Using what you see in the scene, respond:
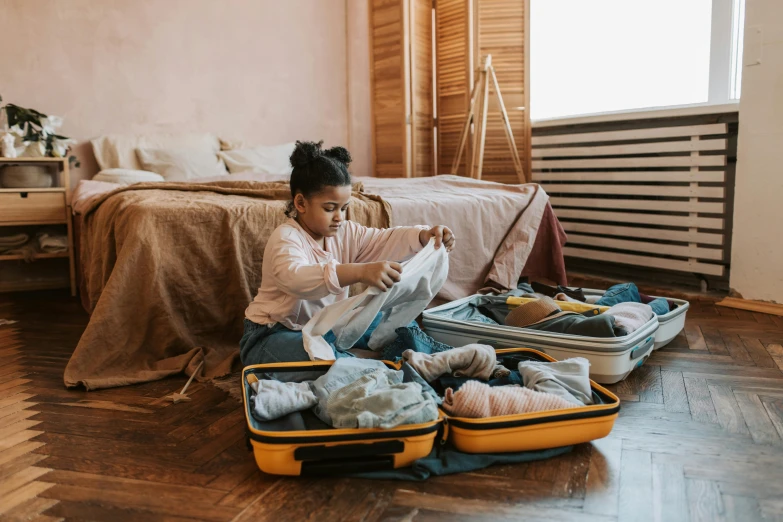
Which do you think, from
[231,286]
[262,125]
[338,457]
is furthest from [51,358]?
[262,125]

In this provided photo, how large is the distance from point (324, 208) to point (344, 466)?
0.72 m

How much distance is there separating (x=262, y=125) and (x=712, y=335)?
3.22 m

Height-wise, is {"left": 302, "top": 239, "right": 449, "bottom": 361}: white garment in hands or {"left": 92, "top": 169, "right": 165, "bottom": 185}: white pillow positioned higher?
{"left": 92, "top": 169, "right": 165, "bottom": 185}: white pillow

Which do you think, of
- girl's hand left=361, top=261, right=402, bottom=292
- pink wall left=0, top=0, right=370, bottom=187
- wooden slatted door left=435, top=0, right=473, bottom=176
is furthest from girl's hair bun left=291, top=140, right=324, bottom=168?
wooden slatted door left=435, top=0, right=473, bottom=176

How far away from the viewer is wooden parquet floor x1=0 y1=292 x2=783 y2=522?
1208 mm

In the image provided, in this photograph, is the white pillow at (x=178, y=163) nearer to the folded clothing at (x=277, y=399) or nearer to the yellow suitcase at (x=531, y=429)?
the folded clothing at (x=277, y=399)

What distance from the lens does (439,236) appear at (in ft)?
6.11

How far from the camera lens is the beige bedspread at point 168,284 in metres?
2.00

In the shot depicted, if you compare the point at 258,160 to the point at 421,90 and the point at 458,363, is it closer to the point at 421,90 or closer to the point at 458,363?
the point at 421,90

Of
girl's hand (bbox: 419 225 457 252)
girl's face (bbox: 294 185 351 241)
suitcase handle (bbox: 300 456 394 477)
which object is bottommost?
suitcase handle (bbox: 300 456 394 477)

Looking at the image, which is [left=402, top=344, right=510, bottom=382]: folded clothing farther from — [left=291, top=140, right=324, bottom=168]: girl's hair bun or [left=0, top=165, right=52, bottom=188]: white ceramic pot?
[left=0, top=165, right=52, bottom=188]: white ceramic pot

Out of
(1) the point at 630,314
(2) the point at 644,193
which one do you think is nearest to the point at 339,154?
(1) the point at 630,314

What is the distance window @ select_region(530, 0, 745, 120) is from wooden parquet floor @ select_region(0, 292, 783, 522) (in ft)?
6.35

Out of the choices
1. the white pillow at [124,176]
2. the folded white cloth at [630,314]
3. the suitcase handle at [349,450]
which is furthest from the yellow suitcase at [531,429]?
the white pillow at [124,176]
